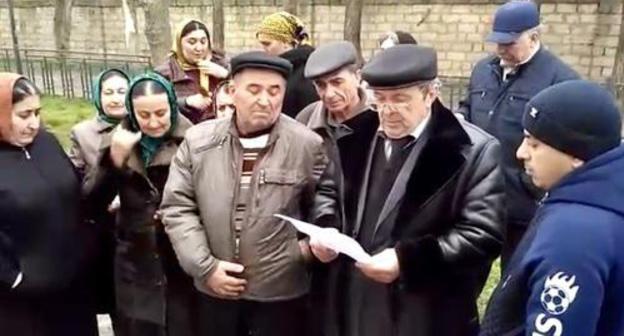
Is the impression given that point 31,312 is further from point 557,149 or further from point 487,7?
point 487,7

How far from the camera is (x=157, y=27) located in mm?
11391

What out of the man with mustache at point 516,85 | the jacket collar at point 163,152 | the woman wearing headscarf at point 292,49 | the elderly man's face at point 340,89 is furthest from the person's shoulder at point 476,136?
the woman wearing headscarf at point 292,49

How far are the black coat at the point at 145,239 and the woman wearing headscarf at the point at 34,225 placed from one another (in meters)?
0.15

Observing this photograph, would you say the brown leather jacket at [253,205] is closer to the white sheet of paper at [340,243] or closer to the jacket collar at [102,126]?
the white sheet of paper at [340,243]

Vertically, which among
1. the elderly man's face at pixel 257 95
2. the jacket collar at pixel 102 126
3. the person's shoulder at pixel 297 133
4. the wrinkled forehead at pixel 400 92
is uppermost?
the wrinkled forehead at pixel 400 92

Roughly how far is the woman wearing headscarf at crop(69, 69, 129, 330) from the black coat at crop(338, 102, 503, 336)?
147 cm

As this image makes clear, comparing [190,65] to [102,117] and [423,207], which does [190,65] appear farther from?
[423,207]

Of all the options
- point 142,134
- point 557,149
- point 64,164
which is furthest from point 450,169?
point 64,164

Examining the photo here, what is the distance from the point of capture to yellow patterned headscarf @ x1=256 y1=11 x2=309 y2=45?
4.73m

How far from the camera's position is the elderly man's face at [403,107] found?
262 centimetres

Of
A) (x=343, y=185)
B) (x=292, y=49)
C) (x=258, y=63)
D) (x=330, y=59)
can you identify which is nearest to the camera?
(x=343, y=185)

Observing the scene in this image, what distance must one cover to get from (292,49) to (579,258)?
3.04 metres

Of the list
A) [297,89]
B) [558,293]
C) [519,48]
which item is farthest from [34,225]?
[519,48]

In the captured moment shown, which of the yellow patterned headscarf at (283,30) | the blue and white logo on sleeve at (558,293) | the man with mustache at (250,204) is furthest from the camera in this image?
the yellow patterned headscarf at (283,30)
